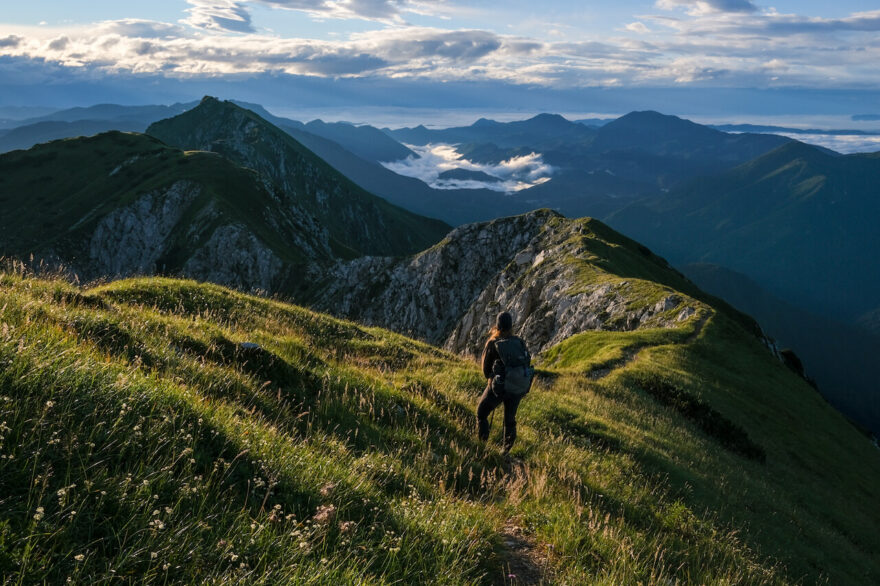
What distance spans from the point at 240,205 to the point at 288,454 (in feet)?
447

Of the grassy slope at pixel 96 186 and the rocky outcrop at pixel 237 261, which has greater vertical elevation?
the grassy slope at pixel 96 186

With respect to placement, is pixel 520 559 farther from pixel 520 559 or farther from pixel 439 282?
pixel 439 282

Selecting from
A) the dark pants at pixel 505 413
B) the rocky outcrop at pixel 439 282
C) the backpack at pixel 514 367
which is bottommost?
the rocky outcrop at pixel 439 282

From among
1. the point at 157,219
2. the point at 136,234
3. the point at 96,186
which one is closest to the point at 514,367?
the point at 136,234

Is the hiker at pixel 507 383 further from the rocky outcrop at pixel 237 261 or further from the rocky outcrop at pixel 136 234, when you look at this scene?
the rocky outcrop at pixel 136 234

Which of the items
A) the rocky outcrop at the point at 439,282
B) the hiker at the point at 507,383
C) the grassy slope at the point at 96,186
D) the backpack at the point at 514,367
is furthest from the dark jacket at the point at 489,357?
the grassy slope at the point at 96,186

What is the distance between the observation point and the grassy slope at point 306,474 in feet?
12.1

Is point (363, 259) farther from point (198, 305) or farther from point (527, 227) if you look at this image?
point (198, 305)

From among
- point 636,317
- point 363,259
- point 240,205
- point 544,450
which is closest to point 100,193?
point 240,205

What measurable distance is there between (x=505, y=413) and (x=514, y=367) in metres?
1.02

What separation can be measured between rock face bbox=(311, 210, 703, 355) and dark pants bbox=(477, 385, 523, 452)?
23.9m

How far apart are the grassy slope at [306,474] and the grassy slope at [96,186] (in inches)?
4343

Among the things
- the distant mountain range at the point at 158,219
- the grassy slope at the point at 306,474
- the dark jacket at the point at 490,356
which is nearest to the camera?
the grassy slope at the point at 306,474

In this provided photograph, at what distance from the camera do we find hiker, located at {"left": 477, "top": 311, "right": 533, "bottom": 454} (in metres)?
11.0
